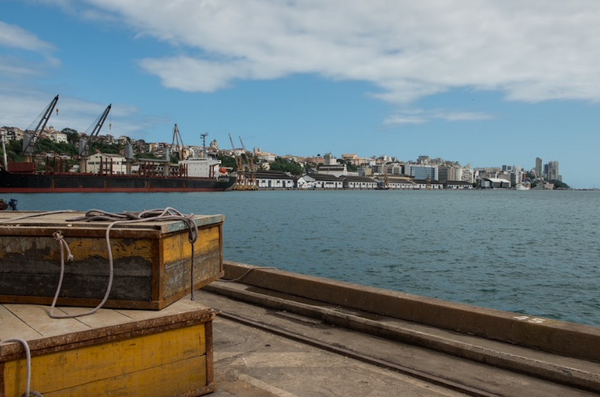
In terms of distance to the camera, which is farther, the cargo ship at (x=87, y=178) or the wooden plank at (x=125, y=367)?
the cargo ship at (x=87, y=178)

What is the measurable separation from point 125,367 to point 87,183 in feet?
356

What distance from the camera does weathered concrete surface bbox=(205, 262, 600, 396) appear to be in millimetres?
5125

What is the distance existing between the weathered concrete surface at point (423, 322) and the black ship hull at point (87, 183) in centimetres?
9828

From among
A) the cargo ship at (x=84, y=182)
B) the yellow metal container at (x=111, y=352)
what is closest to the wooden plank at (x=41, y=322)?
the yellow metal container at (x=111, y=352)

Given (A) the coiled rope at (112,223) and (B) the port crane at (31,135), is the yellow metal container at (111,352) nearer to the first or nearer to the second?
(A) the coiled rope at (112,223)

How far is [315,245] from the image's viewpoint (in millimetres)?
29922

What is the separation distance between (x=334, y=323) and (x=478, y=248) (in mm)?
25297

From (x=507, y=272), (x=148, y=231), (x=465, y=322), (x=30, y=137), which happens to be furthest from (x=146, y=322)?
(x=30, y=137)

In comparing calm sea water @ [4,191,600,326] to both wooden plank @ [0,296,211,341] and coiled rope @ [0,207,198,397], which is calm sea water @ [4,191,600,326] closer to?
coiled rope @ [0,207,198,397]

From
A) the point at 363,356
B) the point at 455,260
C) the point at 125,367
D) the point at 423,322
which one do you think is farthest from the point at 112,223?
the point at 455,260

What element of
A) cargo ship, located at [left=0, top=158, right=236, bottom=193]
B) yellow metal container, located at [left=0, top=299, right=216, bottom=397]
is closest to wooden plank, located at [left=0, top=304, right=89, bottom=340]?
yellow metal container, located at [left=0, top=299, right=216, bottom=397]

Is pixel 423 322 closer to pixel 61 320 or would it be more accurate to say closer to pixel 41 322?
pixel 61 320

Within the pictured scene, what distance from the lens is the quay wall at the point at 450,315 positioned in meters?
5.58

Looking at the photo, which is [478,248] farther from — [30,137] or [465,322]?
[30,137]
